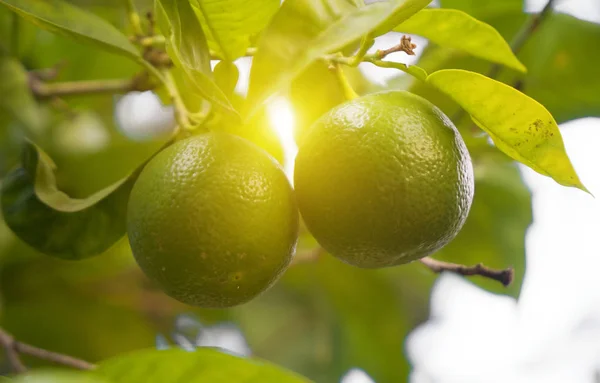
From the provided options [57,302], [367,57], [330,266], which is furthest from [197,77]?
[57,302]

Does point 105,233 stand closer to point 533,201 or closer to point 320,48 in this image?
point 320,48

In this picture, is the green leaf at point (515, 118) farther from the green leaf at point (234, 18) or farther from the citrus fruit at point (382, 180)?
the green leaf at point (234, 18)

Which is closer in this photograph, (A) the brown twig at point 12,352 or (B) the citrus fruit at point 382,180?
(B) the citrus fruit at point 382,180

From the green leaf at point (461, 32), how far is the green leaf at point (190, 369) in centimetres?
49

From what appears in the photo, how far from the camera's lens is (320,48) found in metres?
0.56

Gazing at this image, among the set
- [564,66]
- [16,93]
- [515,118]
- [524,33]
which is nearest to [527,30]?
[524,33]

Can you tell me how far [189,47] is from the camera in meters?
0.69

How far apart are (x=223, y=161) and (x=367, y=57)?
9.2 inches

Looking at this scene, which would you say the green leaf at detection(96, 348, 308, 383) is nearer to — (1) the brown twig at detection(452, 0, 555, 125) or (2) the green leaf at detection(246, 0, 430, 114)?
(2) the green leaf at detection(246, 0, 430, 114)

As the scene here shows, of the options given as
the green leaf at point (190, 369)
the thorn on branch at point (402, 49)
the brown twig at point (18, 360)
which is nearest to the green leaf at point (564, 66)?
the thorn on branch at point (402, 49)

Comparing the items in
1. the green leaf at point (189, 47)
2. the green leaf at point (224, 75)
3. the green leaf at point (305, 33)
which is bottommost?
the green leaf at point (224, 75)

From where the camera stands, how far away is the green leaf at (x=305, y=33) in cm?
56

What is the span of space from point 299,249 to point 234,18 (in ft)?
2.92

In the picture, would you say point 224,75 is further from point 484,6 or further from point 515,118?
point 484,6
